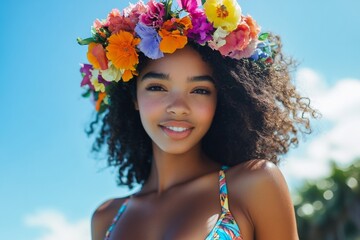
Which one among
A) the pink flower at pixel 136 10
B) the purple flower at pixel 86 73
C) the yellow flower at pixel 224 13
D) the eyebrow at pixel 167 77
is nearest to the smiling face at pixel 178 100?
the eyebrow at pixel 167 77

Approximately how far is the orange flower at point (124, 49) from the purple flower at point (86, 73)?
529 mm

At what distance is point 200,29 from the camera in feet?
12.7

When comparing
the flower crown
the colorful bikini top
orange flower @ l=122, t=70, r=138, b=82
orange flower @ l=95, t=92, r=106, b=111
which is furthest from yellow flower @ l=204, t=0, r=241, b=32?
orange flower @ l=95, t=92, r=106, b=111

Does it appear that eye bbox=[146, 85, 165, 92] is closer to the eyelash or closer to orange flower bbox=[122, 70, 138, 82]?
the eyelash

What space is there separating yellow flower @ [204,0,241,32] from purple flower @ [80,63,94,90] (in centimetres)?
101

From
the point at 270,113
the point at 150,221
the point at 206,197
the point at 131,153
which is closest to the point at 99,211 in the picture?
the point at 131,153

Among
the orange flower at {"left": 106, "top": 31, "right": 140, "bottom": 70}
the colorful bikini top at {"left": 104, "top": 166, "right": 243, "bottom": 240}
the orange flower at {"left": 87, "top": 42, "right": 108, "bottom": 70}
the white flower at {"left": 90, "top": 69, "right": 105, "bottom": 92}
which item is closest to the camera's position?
the colorful bikini top at {"left": 104, "top": 166, "right": 243, "bottom": 240}

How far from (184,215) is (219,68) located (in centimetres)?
86

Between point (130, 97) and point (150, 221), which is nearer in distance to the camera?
point (150, 221)

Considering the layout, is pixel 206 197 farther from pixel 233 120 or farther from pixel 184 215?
pixel 233 120

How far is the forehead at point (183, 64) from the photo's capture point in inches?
150

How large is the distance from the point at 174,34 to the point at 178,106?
42 cm

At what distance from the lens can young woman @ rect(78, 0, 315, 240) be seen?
11.8 feet

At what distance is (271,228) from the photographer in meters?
3.52
